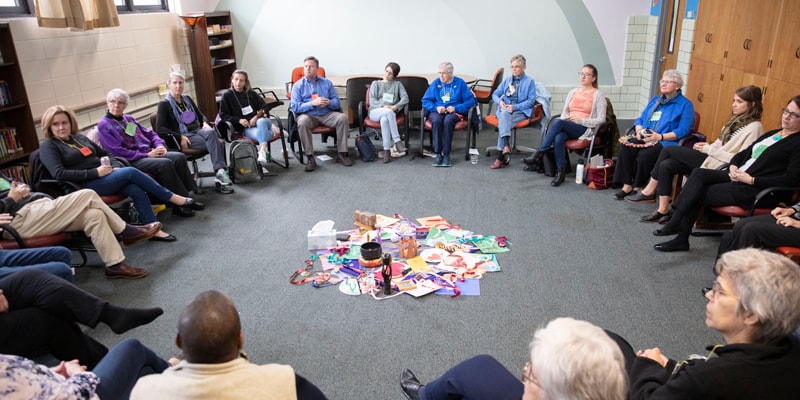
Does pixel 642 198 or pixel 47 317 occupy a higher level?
pixel 47 317

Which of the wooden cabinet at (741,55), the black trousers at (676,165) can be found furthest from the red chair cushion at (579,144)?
the wooden cabinet at (741,55)

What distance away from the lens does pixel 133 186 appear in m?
4.29

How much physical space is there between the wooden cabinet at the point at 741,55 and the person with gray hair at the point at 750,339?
3583 millimetres

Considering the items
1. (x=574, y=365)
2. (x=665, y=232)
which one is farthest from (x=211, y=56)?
(x=574, y=365)

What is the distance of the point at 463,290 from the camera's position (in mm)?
3451

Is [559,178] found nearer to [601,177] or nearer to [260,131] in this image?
[601,177]

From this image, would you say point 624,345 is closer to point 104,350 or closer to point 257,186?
point 104,350

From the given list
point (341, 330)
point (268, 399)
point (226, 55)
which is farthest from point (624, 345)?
point (226, 55)

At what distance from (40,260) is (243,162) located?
8.63 feet

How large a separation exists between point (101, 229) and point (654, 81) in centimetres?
705

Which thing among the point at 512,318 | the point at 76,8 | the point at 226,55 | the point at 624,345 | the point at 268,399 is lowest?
the point at 512,318

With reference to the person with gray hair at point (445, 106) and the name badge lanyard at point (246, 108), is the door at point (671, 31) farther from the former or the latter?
the name badge lanyard at point (246, 108)

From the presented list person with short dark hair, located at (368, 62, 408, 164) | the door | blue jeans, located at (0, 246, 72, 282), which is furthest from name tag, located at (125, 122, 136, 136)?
the door

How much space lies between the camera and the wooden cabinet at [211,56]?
751 centimetres
